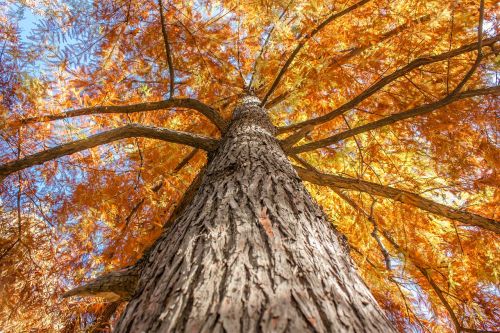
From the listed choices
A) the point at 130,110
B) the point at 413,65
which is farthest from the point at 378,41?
the point at 130,110

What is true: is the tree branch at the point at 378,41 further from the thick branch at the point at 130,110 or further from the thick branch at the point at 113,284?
the thick branch at the point at 113,284

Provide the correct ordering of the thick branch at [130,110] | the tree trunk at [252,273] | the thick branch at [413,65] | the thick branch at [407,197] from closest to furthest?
1. the tree trunk at [252,273]
2. the thick branch at [407,197]
3. the thick branch at [413,65]
4. the thick branch at [130,110]

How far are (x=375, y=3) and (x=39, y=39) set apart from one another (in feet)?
12.8

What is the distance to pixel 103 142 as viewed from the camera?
2828mm

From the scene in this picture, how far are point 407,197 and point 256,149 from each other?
60.4 inches

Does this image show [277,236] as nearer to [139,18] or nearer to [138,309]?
[138,309]

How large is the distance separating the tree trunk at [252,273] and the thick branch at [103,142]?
147cm

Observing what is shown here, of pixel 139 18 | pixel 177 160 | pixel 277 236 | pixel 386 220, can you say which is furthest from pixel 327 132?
pixel 277 236

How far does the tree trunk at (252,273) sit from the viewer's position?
835mm

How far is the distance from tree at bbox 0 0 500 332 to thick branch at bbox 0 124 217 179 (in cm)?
2

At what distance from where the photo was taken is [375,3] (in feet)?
11.2

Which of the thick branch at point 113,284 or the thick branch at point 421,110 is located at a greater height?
the thick branch at point 421,110

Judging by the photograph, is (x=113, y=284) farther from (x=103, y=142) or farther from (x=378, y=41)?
(x=378, y=41)

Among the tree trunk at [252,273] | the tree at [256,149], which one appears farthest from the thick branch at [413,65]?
the tree trunk at [252,273]
